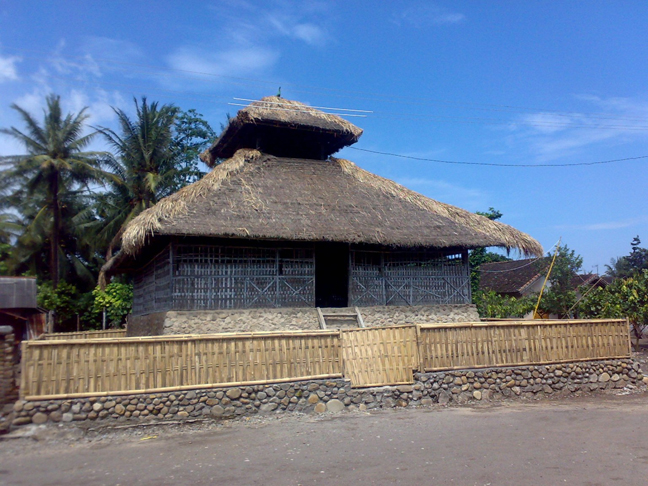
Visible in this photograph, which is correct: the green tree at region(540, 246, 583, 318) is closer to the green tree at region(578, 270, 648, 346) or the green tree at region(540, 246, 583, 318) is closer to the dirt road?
the green tree at region(578, 270, 648, 346)

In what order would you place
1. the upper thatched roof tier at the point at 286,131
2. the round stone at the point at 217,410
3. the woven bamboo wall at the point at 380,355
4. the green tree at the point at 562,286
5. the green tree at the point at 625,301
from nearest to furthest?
the round stone at the point at 217,410
the woven bamboo wall at the point at 380,355
the upper thatched roof tier at the point at 286,131
the green tree at the point at 625,301
the green tree at the point at 562,286

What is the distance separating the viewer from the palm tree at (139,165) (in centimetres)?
2445

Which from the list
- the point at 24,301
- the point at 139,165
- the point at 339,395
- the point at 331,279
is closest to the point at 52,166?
the point at 139,165

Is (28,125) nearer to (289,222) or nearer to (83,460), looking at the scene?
(289,222)

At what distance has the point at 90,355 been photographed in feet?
25.8

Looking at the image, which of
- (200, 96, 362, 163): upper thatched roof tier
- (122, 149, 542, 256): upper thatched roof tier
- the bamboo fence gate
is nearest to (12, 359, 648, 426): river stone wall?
the bamboo fence gate

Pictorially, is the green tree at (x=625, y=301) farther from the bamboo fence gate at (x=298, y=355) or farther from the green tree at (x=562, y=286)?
the bamboo fence gate at (x=298, y=355)

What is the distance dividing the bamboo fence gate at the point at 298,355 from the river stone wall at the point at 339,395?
13 cm

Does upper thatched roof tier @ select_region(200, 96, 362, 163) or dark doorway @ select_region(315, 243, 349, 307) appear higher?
upper thatched roof tier @ select_region(200, 96, 362, 163)

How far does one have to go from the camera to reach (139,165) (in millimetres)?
24672

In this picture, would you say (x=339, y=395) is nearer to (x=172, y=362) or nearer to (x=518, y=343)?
(x=172, y=362)

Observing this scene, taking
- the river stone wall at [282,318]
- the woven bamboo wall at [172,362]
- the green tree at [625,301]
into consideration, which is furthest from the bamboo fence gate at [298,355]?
the green tree at [625,301]

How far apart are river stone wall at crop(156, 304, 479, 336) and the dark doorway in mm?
2902

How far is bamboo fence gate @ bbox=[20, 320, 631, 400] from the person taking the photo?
25.6 ft
